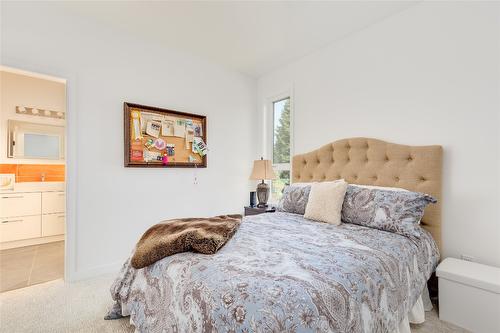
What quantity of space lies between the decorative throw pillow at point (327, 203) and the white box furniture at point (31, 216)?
3.04m

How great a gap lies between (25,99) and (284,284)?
4461 millimetres

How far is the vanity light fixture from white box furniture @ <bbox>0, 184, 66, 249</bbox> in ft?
3.42

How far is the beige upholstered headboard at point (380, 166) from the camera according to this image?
2082 mm

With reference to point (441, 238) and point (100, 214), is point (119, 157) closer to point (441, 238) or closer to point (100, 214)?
point (100, 214)

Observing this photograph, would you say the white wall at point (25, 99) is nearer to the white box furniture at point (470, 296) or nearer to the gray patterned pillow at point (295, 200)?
Result: the gray patterned pillow at point (295, 200)

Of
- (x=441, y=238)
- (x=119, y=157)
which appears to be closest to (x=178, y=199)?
(x=119, y=157)

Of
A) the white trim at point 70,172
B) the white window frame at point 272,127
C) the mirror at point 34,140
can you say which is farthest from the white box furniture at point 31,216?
the white window frame at point 272,127

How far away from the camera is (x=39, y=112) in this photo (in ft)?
12.2

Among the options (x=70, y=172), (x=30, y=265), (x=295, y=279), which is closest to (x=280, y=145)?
(x=70, y=172)

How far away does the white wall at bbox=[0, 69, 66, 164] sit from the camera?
344 cm

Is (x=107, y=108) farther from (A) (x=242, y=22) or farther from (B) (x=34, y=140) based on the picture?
(B) (x=34, y=140)

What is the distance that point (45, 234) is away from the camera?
3.62 meters

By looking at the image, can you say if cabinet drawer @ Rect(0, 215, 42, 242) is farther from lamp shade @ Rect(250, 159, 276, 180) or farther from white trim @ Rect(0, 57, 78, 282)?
lamp shade @ Rect(250, 159, 276, 180)

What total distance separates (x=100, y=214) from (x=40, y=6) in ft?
6.48
